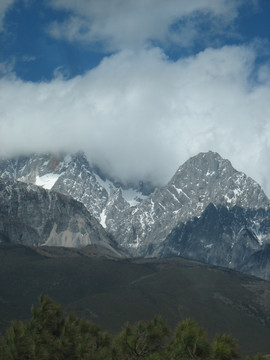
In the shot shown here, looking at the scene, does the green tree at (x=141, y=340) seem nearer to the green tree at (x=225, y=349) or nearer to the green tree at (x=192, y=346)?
the green tree at (x=192, y=346)

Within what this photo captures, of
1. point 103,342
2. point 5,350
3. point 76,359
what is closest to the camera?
point 5,350

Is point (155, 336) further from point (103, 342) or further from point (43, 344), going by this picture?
point (43, 344)

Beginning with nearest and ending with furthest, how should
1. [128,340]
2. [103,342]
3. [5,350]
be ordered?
[5,350] < [128,340] < [103,342]

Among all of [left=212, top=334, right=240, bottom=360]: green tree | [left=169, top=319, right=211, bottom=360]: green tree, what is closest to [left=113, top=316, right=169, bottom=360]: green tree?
[left=169, top=319, right=211, bottom=360]: green tree

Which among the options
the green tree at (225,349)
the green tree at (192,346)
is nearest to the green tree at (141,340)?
the green tree at (192,346)

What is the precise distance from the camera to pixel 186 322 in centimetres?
6938

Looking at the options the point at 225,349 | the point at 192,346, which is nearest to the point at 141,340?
the point at 192,346

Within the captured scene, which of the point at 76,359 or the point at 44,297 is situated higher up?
the point at 44,297

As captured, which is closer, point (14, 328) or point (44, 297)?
point (14, 328)

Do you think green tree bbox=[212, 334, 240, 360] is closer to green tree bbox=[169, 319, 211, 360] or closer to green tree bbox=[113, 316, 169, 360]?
green tree bbox=[169, 319, 211, 360]

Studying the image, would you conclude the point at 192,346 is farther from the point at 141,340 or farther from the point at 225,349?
the point at 141,340

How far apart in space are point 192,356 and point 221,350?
9.33 feet

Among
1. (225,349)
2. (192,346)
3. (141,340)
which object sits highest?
(225,349)

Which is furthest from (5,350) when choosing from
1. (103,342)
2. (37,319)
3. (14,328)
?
(103,342)
